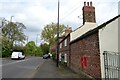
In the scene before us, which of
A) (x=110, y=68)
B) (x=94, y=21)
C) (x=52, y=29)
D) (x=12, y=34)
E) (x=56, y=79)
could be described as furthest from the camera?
(x=52, y=29)

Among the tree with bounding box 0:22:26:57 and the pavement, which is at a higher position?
Result: the tree with bounding box 0:22:26:57

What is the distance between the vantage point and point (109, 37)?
47.6 ft

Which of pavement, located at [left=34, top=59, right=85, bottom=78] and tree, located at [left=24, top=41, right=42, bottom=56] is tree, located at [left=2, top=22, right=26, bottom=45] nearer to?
tree, located at [left=24, top=41, right=42, bottom=56]

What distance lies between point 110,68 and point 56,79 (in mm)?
4329

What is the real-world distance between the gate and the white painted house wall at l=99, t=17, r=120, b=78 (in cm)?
48

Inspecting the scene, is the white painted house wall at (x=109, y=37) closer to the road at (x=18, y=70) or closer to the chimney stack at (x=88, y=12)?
the road at (x=18, y=70)

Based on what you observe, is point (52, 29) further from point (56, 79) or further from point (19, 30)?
point (56, 79)

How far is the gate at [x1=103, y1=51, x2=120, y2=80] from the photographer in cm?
1343

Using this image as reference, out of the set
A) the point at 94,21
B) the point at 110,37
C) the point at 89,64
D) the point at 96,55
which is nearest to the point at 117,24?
the point at 110,37

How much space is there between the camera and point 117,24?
14.6 m

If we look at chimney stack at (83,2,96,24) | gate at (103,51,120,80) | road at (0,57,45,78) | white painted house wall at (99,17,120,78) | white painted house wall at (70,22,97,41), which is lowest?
road at (0,57,45,78)

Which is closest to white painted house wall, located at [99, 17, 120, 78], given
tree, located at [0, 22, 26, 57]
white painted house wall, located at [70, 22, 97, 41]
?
white painted house wall, located at [70, 22, 97, 41]

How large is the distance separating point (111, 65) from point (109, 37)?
1.74 m

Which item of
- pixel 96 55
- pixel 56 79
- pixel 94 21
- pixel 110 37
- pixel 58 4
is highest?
pixel 58 4
